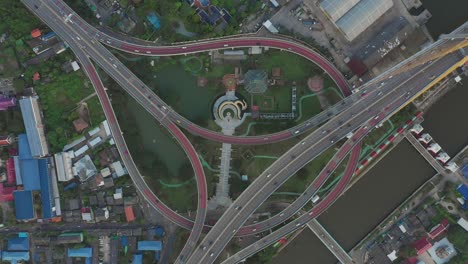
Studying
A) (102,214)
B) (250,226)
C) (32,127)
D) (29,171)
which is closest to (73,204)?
(102,214)

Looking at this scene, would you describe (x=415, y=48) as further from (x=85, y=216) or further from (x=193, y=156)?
(x=85, y=216)

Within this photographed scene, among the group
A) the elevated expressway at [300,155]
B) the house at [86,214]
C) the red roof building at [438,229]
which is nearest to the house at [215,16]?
the elevated expressway at [300,155]

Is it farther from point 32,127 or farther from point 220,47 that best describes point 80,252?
point 220,47

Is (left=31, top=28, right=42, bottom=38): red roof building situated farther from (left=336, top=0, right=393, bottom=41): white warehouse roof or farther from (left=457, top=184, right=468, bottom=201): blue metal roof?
(left=457, top=184, right=468, bottom=201): blue metal roof

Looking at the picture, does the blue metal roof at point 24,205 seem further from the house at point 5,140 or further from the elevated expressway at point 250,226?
the elevated expressway at point 250,226

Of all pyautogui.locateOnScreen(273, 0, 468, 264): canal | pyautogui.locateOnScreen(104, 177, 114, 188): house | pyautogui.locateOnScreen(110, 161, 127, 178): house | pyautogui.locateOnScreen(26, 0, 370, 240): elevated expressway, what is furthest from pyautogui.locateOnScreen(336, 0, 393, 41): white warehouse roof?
pyautogui.locateOnScreen(104, 177, 114, 188): house
